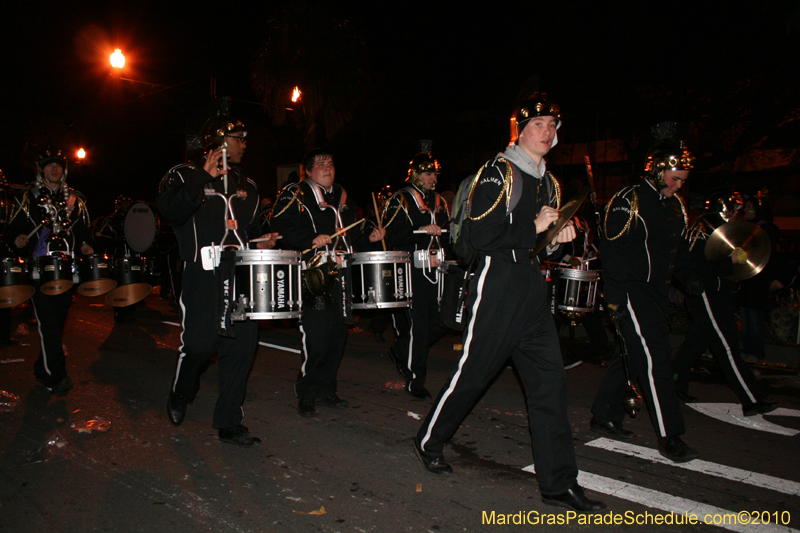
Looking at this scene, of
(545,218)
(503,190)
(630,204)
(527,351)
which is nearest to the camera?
(545,218)

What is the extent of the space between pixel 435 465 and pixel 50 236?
4.68 m

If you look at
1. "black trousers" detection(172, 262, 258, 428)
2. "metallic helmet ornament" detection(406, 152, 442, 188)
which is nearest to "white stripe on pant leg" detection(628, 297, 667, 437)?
"metallic helmet ornament" detection(406, 152, 442, 188)

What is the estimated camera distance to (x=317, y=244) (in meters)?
5.47

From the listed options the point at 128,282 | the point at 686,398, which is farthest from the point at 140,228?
the point at 686,398

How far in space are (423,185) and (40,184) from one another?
4.00 metres

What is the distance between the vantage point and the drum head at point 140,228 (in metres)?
8.70

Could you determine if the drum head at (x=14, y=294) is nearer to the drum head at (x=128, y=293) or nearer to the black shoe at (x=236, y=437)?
the drum head at (x=128, y=293)

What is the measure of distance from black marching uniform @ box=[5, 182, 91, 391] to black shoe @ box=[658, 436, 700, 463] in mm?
5661

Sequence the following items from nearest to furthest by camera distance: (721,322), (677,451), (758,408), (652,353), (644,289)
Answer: (677,451)
(652,353)
(644,289)
(758,408)
(721,322)

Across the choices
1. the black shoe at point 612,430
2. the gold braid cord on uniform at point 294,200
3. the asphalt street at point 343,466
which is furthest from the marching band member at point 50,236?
the black shoe at point 612,430

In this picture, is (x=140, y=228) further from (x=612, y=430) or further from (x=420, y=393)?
(x=612, y=430)

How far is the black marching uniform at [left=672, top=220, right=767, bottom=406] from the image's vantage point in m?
5.78

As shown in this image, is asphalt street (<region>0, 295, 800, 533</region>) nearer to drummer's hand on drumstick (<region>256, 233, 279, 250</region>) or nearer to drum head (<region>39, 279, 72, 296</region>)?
drum head (<region>39, 279, 72, 296</region>)

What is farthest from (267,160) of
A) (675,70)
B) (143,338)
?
(143,338)
